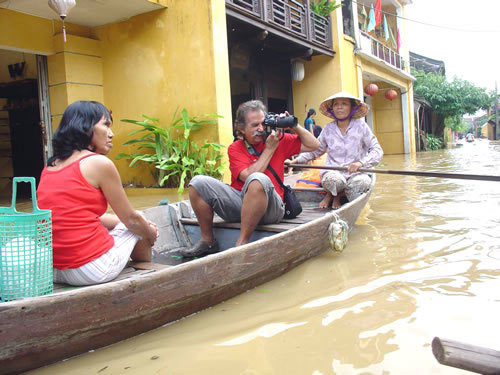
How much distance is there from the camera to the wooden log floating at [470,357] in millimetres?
991

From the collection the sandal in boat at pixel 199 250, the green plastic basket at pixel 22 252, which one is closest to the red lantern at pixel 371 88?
the sandal in boat at pixel 199 250

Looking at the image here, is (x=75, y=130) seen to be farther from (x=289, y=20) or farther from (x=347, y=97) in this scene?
(x=289, y=20)

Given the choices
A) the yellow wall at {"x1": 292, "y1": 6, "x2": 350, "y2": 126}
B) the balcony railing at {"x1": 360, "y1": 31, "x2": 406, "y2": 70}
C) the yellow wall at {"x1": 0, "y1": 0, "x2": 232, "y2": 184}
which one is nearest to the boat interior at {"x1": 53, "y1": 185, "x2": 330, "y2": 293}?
the yellow wall at {"x1": 0, "y1": 0, "x2": 232, "y2": 184}

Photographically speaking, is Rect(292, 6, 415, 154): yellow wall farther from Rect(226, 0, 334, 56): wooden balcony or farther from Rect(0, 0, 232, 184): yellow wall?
Rect(0, 0, 232, 184): yellow wall

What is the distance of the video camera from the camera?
288 centimetres

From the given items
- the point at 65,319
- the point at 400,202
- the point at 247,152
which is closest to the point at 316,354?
the point at 65,319

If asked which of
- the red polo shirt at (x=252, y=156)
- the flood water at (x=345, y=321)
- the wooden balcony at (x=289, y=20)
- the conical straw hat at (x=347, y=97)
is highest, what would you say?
the wooden balcony at (x=289, y=20)

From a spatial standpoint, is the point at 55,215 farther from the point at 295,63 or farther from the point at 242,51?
the point at 295,63

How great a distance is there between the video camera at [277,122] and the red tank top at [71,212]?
1346 millimetres

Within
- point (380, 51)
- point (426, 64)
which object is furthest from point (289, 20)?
point (426, 64)

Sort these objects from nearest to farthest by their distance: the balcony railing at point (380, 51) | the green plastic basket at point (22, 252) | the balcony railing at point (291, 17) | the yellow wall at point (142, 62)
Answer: the green plastic basket at point (22, 252) → the yellow wall at point (142, 62) → the balcony railing at point (291, 17) → the balcony railing at point (380, 51)

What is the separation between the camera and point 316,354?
5.76 ft

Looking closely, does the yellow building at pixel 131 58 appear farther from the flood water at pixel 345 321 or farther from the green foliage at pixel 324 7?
the flood water at pixel 345 321

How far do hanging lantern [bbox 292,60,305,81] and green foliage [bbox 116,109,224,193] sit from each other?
14.2 ft
